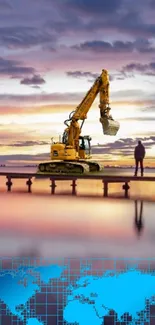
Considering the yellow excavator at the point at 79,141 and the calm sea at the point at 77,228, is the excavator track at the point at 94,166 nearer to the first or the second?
the yellow excavator at the point at 79,141

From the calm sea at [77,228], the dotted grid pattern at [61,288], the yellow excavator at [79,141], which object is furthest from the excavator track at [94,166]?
the dotted grid pattern at [61,288]

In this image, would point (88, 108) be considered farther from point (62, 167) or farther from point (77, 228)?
point (77, 228)

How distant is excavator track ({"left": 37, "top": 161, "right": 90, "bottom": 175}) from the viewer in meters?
25.7

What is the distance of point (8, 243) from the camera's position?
10336 mm

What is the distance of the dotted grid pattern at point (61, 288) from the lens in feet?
17.9

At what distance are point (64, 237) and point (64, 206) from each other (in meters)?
7.15

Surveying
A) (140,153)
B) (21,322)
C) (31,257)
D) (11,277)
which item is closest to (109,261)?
(31,257)

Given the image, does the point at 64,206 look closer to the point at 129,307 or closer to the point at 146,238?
the point at 146,238

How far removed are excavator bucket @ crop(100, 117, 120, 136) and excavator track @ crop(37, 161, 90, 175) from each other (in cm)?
203

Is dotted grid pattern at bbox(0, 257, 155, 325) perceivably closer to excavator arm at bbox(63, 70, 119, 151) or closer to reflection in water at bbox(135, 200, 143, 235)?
reflection in water at bbox(135, 200, 143, 235)

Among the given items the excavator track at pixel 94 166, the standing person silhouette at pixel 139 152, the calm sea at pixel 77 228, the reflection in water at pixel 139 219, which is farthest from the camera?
the excavator track at pixel 94 166

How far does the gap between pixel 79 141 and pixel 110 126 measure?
224 cm

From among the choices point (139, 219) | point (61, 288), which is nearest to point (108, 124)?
point (139, 219)

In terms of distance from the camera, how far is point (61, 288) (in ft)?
21.2
